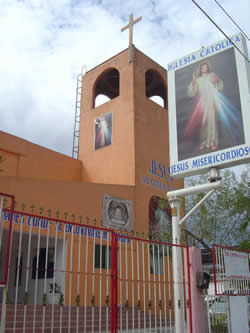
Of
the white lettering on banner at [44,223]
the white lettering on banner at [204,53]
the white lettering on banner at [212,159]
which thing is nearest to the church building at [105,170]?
the white lettering on banner at [44,223]

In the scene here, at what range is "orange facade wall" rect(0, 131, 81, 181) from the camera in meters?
14.6

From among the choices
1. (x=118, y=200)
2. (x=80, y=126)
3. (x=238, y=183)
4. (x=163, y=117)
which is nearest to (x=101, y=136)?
(x=80, y=126)

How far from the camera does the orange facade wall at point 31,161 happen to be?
14.6 m

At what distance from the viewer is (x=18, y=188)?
11562 millimetres

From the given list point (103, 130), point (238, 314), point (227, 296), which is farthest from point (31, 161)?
point (238, 314)

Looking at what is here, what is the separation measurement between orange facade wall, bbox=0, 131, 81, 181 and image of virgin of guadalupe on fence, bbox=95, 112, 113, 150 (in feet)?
5.13

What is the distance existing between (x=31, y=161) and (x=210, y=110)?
929 cm

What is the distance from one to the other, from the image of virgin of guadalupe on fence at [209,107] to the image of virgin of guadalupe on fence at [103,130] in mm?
8862

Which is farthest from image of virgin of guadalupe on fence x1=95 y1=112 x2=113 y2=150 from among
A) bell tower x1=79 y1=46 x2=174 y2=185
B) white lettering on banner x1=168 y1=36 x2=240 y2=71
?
white lettering on banner x1=168 y1=36 x2=240 y2=71

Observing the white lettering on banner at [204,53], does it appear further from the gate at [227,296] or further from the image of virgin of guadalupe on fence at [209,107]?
the gate at [227,296]

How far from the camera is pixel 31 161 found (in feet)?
51.0

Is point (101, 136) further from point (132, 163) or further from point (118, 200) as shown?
point (118, 200)

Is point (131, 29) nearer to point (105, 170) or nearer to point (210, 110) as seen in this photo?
point (105, 170)

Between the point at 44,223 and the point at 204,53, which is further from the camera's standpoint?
the point at 44,223
